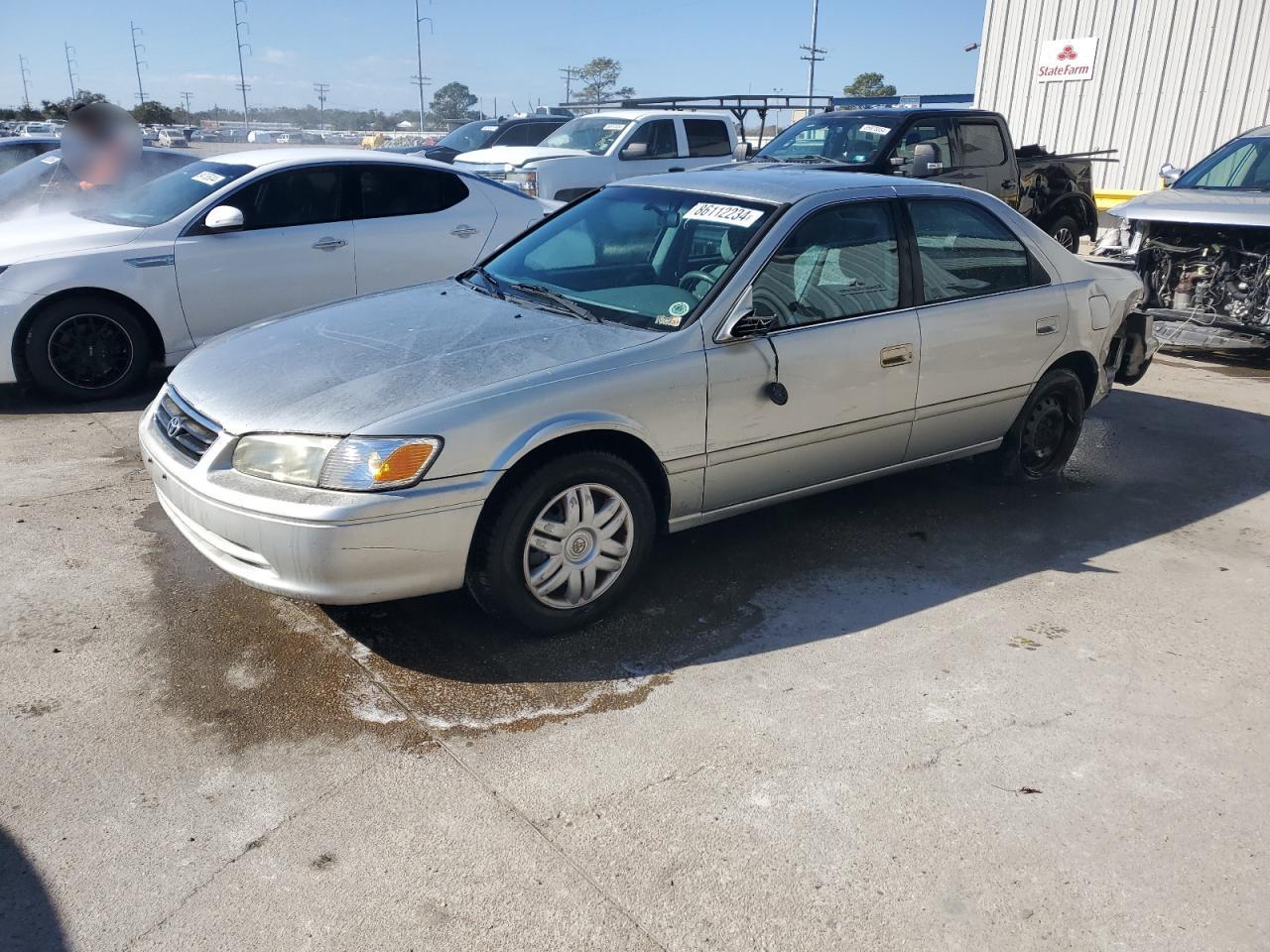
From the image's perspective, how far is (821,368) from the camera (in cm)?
412

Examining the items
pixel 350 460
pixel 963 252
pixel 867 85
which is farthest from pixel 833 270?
pixel 867 85

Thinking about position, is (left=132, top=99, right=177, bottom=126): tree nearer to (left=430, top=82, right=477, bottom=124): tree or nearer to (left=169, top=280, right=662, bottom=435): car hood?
(left=169, top=280, right=662, bottom=435): car hood

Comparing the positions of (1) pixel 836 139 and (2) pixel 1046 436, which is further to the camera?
(1) pixel 836 139

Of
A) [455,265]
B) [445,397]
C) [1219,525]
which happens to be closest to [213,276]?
[455,265]

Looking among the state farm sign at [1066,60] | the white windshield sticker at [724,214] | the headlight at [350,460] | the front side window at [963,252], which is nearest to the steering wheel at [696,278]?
the white windshield sticker at [724,214]

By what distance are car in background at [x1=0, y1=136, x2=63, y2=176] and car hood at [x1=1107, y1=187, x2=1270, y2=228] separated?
9.97 meters

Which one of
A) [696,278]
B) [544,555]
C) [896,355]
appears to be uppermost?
[696,278]

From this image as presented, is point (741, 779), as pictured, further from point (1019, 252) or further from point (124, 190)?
point (124, 190)

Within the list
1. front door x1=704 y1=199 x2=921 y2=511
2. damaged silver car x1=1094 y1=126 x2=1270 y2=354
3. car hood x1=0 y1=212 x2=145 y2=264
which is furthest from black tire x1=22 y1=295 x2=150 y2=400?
damaged silver car x1=1094 y1=126 x2=1270 y2=354

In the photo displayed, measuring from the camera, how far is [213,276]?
21.5 feet

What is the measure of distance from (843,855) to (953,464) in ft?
11.6

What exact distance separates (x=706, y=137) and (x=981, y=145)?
429 cm

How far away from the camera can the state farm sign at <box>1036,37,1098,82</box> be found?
17.8m

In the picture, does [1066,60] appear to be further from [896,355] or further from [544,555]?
[544,555]
